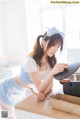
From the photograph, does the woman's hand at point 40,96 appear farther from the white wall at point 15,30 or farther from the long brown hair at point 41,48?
the white wall at point 15,30

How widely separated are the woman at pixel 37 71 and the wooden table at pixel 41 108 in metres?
0.07

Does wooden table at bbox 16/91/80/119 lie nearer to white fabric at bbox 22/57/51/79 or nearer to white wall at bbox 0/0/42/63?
white fabric at bbox 22/57/51/79

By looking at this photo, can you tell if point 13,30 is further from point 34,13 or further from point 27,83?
point 27,83

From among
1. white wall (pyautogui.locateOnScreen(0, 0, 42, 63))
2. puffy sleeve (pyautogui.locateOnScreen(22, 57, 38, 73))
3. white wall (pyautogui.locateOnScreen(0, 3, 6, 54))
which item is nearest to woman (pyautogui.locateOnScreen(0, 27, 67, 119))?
puffy sleeve (pyautogui.locateOnScreen(22, 57, 38, 73))

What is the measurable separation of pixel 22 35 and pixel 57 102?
2.35 metres

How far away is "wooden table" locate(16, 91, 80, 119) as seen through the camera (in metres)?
0.64

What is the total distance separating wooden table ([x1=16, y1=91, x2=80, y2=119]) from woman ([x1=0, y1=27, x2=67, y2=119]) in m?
0.07

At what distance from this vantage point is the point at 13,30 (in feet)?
9.85

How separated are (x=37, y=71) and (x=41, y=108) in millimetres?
414

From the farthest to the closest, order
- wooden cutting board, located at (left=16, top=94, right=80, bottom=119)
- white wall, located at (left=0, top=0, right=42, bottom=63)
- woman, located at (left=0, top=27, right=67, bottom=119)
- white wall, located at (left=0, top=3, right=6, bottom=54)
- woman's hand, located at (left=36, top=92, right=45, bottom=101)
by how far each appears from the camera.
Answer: white wall, located at (left=0, top=3, right=6, bottom=54) < white wall, located at (left=0, top=0, right=42, bottom=63) < woman, located at (left=0, top=27, right=67, bottom=119) < woman's hand, located at (left=36, top=92, right=45, bottom=101) < wooden cutting board, located at (left=16, top=94, right=80, bottom=119)

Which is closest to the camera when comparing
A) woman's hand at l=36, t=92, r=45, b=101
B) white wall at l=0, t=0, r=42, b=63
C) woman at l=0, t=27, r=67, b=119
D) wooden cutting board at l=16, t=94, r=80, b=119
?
wooden cutting board at l=16, t=94, r=80, b=119

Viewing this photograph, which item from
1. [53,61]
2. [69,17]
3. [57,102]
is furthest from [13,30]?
[57,102]

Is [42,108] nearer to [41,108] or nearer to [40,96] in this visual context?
[41,108]

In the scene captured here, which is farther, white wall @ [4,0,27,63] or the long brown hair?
white wall @ [4,0,27,63]
